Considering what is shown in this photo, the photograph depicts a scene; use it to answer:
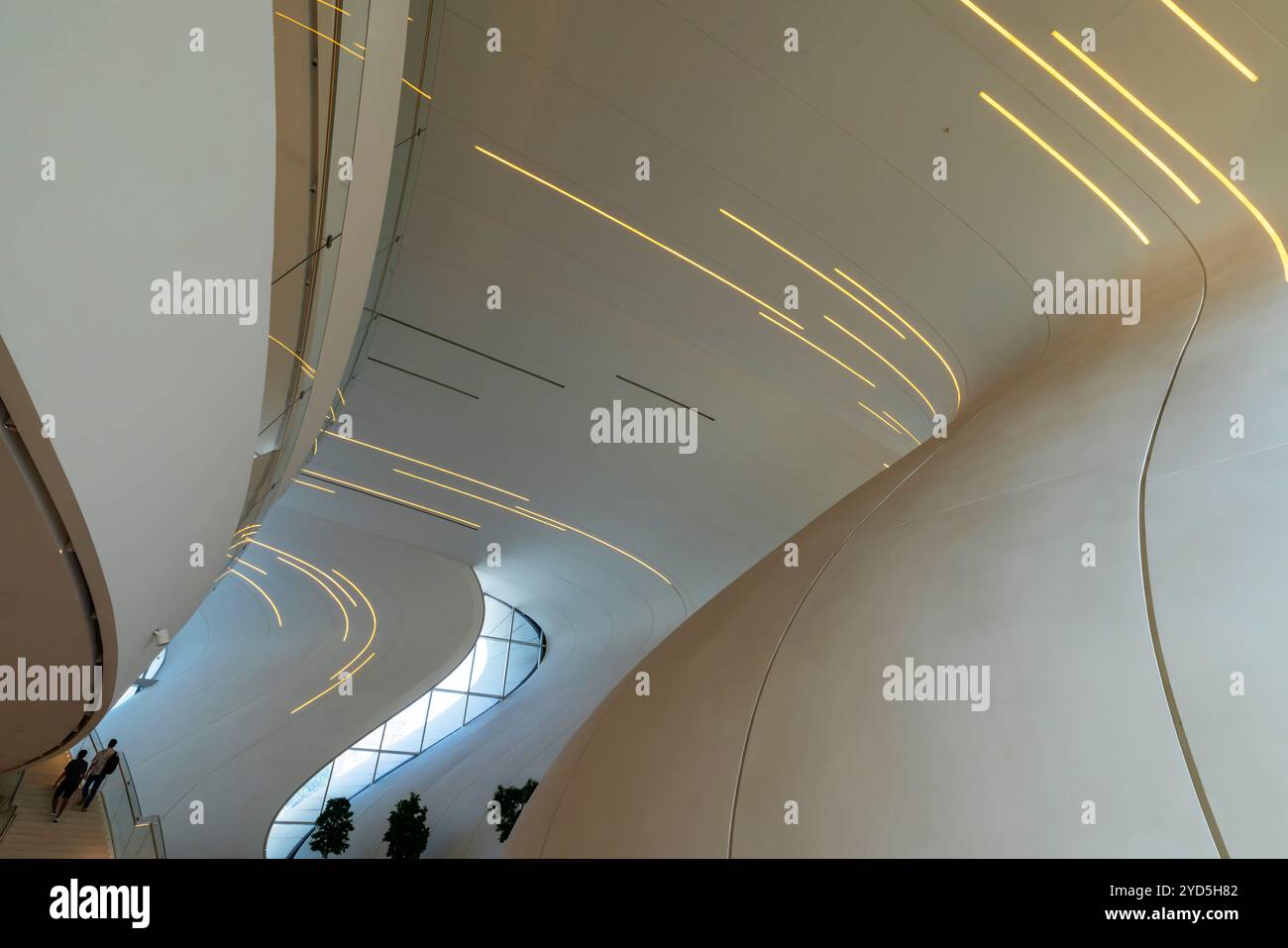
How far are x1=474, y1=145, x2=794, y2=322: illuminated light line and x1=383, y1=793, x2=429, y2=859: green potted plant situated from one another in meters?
18.3

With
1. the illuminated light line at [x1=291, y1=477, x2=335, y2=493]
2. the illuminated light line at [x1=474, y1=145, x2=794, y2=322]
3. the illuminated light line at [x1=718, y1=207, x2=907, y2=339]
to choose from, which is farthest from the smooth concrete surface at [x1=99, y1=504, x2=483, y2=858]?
the illuminated light line at [x1=718, y1=207, x2=907, y2=339]

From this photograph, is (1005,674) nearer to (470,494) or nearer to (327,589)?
(470,494)

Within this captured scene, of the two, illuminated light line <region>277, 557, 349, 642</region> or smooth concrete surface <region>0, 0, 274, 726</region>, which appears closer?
smooth concrete surface <region>0, 0, 274, 726</region>

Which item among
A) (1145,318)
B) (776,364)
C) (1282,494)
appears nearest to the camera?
(1282,494)

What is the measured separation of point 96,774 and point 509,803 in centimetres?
1055

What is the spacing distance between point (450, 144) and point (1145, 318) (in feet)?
34.2

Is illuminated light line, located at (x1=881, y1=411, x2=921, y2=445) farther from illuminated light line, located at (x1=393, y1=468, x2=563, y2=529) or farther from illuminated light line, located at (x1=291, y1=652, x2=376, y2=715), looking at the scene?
illuminated light line, located at (x1=291, y1=652, x2=376, y2=715)

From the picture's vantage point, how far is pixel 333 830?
2239cm

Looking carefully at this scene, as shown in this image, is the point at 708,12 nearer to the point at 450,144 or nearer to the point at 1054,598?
the point at 450,144

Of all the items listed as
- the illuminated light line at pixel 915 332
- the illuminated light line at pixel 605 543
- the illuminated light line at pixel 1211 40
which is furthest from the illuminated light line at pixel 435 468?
the illuminated light line at pixel 1211 40

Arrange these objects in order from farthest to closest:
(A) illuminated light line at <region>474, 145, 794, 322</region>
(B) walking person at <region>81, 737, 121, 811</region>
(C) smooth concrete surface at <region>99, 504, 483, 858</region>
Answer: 1. (C) smooth concrete surface at <region>99, 504, 483, 858</region>
2. (B) walking person at <region>81, 737, 121, 811</region>
3. (A) illuminated light line at <region>474, 145, 794, 322</region>

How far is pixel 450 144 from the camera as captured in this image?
12.1 m

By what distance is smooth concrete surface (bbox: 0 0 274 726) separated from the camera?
10.3ft
